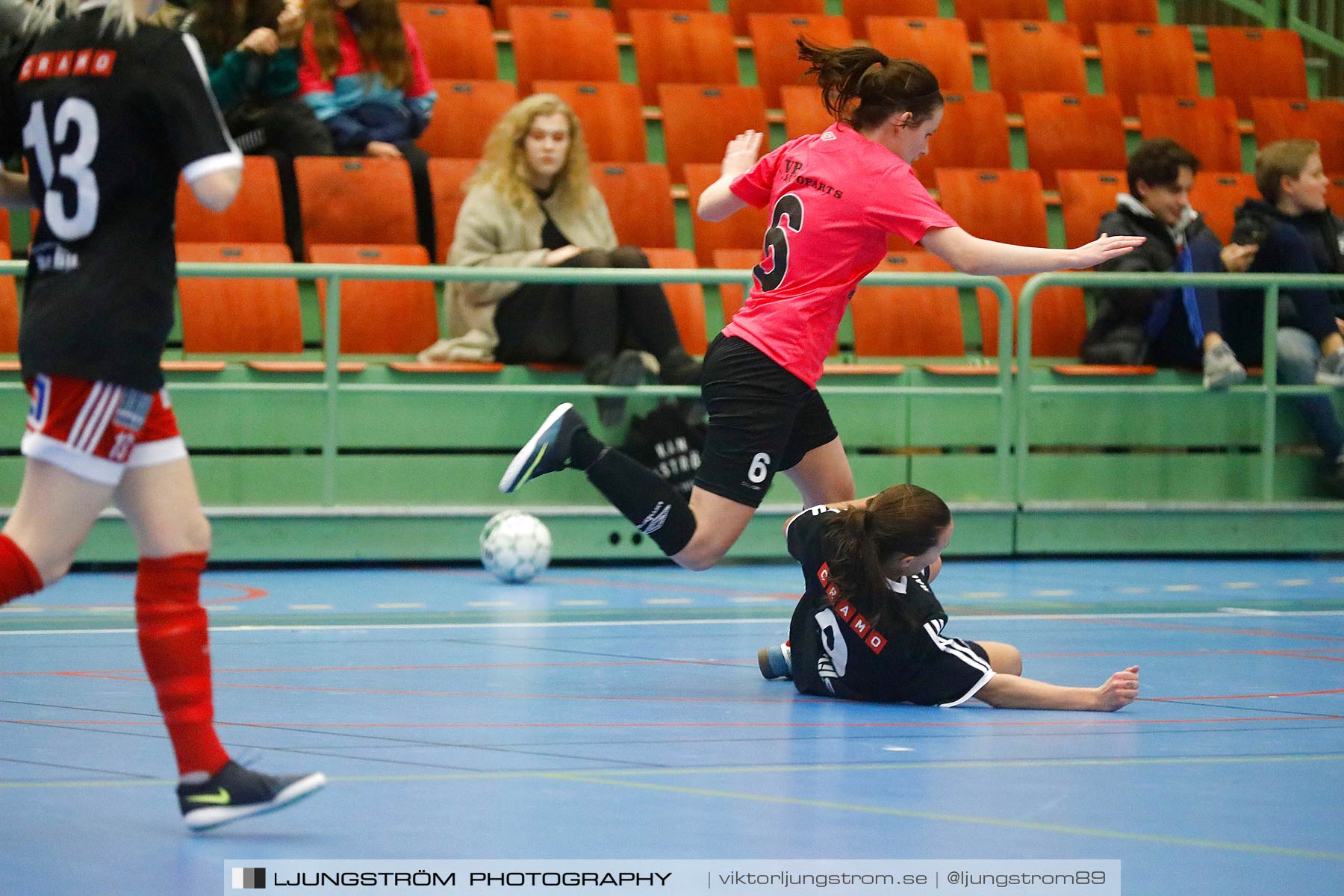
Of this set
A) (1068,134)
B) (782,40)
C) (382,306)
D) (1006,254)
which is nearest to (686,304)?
(382,306)

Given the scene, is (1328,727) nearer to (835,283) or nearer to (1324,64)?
(835,283)

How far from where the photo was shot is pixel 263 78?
8.42m

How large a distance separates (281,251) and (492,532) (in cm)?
175

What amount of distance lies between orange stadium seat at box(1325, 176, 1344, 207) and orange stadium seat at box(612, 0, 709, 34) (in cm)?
403

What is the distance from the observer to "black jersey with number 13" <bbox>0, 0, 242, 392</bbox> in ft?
→ 9.98

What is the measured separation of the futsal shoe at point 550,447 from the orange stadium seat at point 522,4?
5.71 m

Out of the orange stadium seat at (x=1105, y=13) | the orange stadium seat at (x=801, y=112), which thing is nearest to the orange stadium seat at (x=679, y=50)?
the orange stadium seat at (x=801, y=112)

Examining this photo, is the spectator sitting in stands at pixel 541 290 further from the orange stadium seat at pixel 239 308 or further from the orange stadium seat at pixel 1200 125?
the orange stadium seat at pixel 1200 125

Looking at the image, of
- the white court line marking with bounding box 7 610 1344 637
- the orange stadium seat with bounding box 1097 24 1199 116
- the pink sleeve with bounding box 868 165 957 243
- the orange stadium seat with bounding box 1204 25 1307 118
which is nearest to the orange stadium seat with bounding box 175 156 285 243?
the white court line marking with bounding box 7 610 1344 637

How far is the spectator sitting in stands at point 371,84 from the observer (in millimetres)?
8516

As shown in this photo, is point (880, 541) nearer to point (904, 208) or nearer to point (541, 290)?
point (904, 208)

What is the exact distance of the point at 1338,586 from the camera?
25.4ft

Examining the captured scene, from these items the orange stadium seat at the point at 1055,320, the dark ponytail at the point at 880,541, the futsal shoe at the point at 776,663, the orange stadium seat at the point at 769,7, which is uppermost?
the orange stadium seat at the point at 769,7

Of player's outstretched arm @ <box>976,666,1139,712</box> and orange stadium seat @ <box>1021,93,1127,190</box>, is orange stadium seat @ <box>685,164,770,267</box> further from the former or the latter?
player's outstretched arm @ <box>976,666,1139,712</box>
